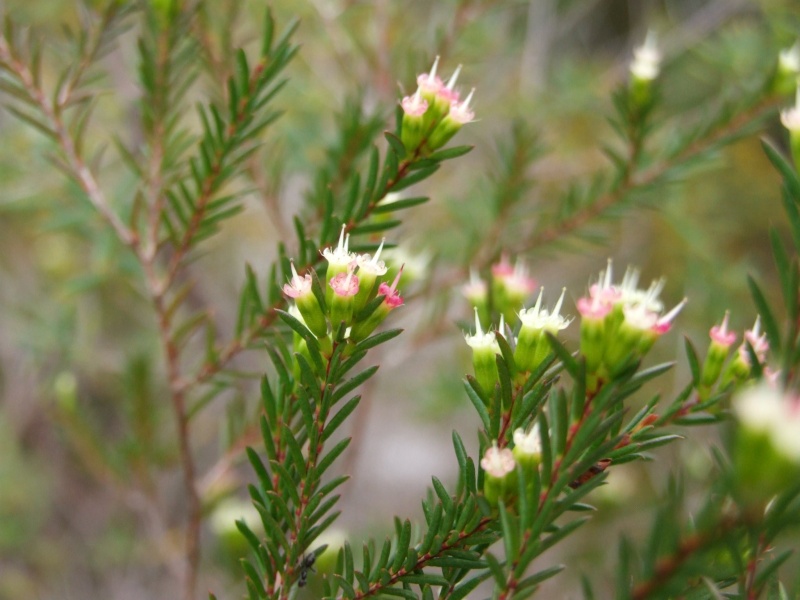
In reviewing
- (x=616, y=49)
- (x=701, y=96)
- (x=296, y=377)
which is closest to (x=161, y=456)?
(x=296, y=377)

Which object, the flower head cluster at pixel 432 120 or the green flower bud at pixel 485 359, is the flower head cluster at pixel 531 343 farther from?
the flower head cluster at pixel 432 120

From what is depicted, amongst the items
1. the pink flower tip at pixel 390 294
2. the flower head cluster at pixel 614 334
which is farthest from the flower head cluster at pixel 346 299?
the flower head cluster at pixel 614 334

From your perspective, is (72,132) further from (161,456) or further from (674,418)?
(674,418)

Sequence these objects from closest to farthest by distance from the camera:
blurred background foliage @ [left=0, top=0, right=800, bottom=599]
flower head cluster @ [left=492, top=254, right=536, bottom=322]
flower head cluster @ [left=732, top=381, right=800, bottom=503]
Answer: flower head cluster @ [left=732, top=381, right=800, bottom=503], flower head cluster @ [left=492, top=254, right=536, bottom=322], blurred background foliage @ [left=0, top=0, right=800, bottom=599]

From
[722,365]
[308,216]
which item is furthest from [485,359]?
[308,216]

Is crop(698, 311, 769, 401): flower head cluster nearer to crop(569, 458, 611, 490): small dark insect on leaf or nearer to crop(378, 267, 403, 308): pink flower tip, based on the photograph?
Answer: crop(569, 458, 611, 490): small dark insect on leaf

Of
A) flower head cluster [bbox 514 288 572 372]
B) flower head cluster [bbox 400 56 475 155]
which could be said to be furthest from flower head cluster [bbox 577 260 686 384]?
flower head cluster [bbox 400 56 475 155]
